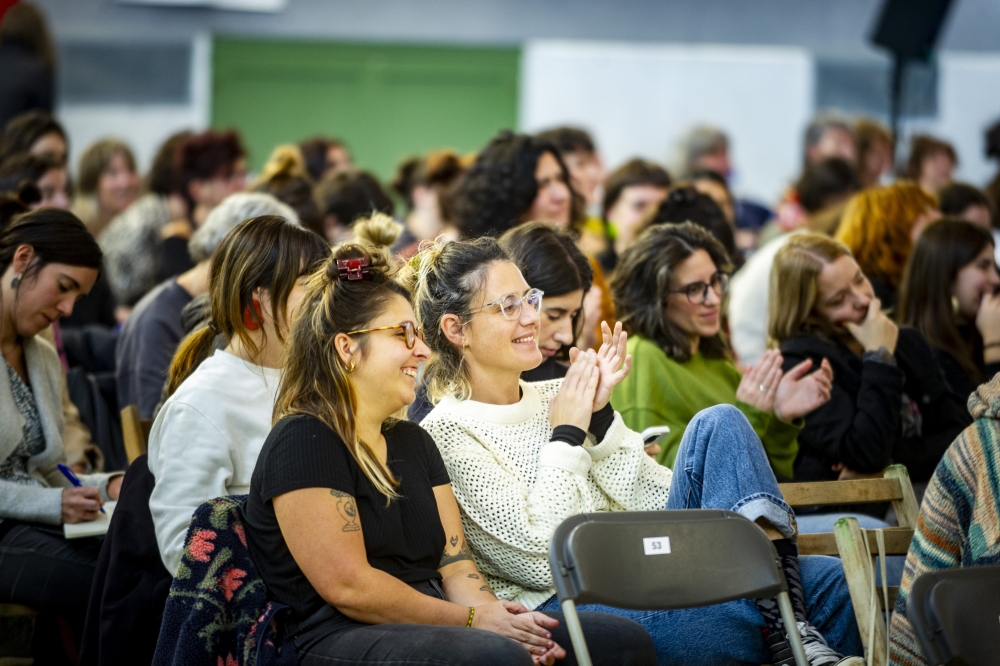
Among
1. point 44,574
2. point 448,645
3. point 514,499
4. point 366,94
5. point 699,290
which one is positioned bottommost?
point 44,574

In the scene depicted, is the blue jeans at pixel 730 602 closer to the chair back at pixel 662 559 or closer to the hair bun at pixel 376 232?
the chair back at pixel 662 559

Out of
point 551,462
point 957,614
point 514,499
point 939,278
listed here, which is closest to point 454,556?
point 514,499

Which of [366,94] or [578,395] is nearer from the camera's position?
[578,395]

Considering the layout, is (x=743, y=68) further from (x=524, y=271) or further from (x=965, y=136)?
(x=524, y=271)

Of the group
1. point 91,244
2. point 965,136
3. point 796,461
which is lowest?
point 796,461

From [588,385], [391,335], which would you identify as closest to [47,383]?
[391,335]

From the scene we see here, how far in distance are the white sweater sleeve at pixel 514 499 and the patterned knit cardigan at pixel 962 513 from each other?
655 millimetres

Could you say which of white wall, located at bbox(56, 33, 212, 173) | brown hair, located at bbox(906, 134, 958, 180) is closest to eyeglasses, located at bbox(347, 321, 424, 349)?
brown hair, located at bbox(906, 134, 958, 180)

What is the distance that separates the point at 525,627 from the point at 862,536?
2.48 ft

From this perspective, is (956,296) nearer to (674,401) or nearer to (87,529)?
(674,401)

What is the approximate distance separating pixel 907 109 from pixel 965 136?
0.65 metres

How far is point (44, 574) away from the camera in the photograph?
2.67 metres

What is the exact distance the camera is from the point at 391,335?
219 centimetres

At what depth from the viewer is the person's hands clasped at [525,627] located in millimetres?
2035
